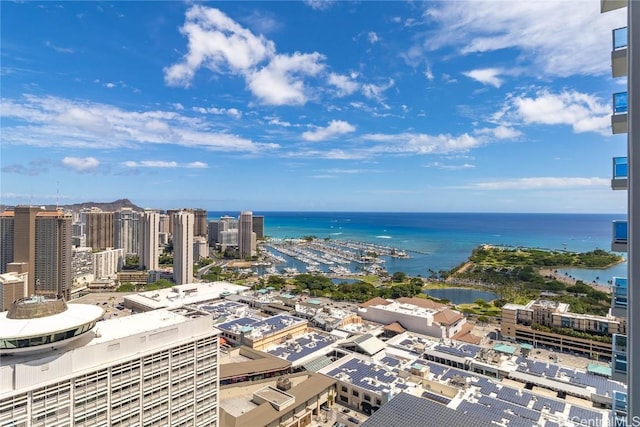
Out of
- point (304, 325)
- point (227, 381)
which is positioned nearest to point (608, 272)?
point (304, 325)

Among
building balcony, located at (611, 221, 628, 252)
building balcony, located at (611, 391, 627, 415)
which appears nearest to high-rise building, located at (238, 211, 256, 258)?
building balcony, located at (611, 391, 627, 415)

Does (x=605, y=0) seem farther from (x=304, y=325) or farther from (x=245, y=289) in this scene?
(x=245, y=289)

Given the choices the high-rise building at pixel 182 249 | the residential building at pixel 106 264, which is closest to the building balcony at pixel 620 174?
the high-rise building at pixel 182 249

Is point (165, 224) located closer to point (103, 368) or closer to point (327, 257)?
point (327, 257)

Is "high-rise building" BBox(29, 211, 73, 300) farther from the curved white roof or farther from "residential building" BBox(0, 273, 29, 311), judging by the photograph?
the curved white roof

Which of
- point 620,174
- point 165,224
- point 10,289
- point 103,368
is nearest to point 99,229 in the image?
point 165,224
